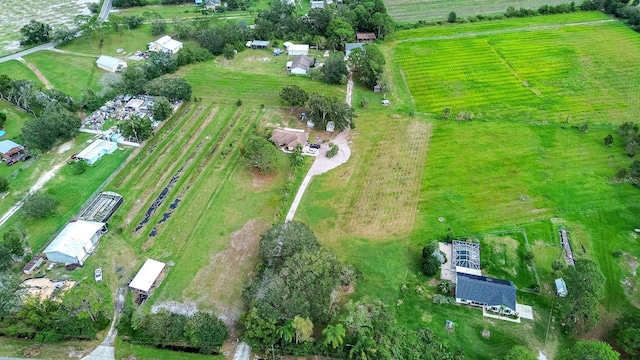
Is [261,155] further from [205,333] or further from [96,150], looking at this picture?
[205,333]

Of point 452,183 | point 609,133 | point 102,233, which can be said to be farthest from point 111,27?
point 609,133

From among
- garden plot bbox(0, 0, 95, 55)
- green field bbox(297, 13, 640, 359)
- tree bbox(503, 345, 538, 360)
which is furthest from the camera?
garden plot bbox(0, 0, 95, 55)

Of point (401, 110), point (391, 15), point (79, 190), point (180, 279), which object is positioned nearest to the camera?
point (180, 279)

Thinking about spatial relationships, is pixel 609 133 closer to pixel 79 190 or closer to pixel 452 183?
pixel 452 183

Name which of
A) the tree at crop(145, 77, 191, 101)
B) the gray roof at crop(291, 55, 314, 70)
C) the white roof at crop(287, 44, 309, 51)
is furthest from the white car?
the white roof at crop(287, 44, 309, 51)

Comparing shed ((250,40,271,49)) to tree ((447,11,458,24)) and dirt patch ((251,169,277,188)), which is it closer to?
dirt patch ((251,169,277,188))

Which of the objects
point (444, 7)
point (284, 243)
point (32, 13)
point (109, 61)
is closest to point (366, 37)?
point (444, 7)
